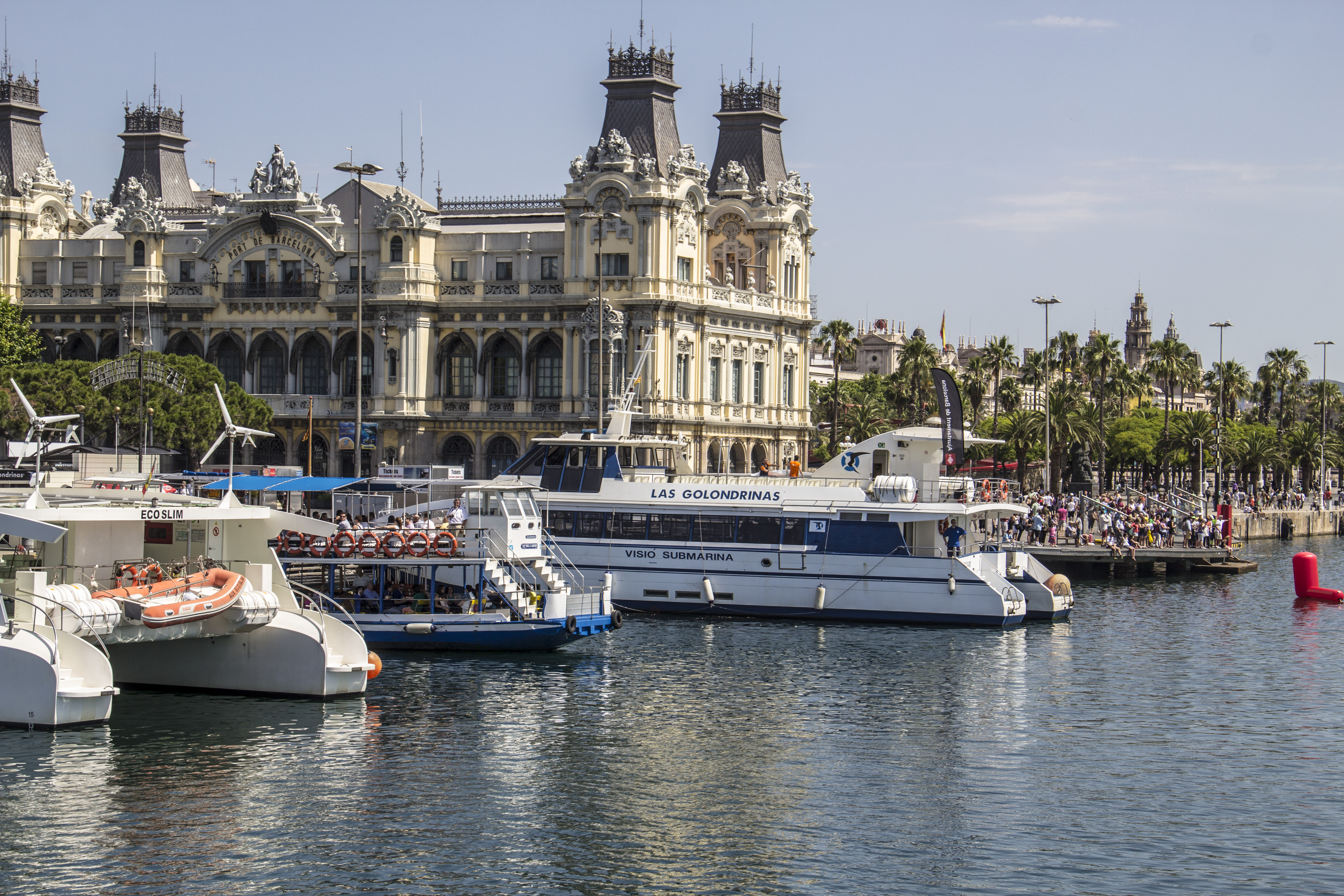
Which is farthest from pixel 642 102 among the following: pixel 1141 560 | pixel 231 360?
pixel 1141 560

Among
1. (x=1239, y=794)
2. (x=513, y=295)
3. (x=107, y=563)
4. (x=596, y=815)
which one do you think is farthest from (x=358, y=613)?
(x=513, y=295)

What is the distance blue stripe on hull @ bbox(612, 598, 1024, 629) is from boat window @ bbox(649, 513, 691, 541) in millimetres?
2006

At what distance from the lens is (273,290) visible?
92.1m

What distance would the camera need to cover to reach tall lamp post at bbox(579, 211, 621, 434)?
250 ft

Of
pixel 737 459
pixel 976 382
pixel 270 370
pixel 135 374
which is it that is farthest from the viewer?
pixel 976 382

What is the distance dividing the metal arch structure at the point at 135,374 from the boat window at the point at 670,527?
33.8m

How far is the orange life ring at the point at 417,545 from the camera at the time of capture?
43781mm

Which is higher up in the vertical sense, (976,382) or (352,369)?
(976,382)

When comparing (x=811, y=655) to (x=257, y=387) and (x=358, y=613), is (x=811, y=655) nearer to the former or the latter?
(x=358, y=613)

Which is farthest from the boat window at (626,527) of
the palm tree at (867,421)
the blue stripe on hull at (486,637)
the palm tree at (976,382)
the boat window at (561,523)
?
the palm tree at (976,382)

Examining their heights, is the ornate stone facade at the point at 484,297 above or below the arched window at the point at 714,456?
above

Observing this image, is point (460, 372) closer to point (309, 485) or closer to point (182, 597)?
point (309, 485)

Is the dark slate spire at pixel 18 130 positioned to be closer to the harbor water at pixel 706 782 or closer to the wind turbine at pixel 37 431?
the wind turbine at pixel 37 431

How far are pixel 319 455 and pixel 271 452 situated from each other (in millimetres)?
2947
